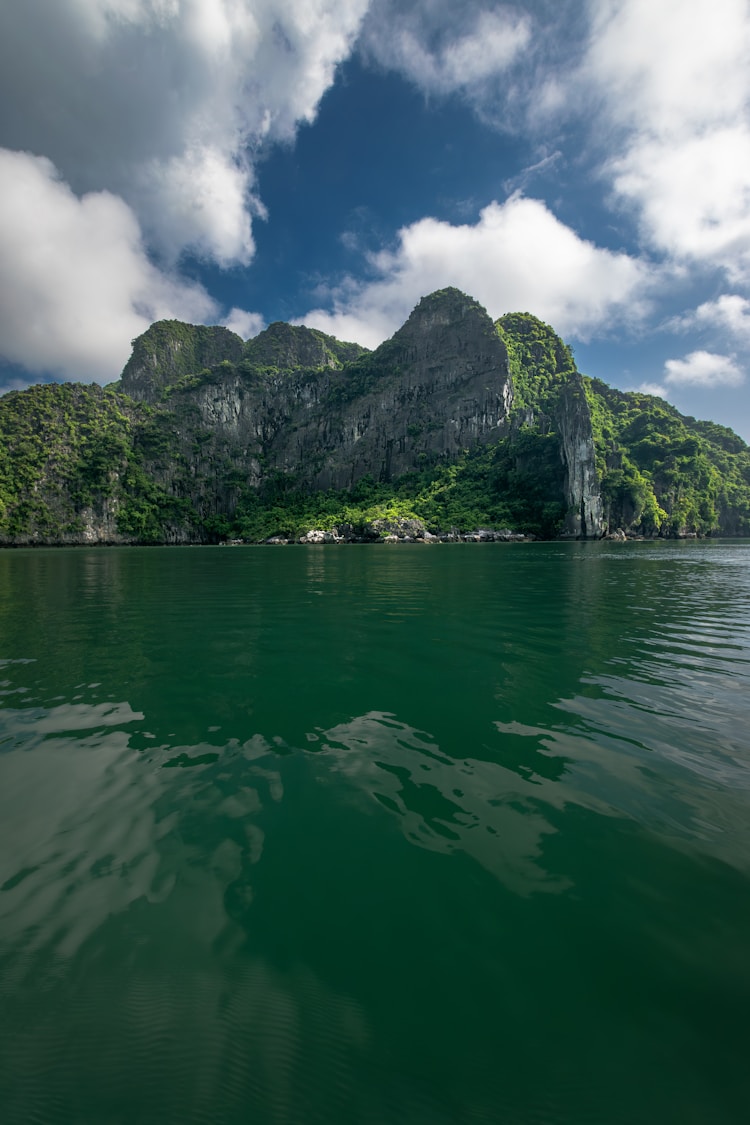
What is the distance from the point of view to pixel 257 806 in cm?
507

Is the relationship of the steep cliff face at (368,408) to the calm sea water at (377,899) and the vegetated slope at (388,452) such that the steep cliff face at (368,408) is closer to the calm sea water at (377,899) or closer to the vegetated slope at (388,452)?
the vegetated slope at (388,452)

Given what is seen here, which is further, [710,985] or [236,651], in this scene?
[236,651]

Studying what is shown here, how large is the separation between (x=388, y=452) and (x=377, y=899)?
160 meters

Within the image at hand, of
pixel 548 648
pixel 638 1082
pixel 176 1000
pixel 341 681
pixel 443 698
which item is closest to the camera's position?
pixel 638 1082

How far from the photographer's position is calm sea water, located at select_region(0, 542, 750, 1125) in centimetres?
241

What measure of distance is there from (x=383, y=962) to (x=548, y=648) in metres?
9.49

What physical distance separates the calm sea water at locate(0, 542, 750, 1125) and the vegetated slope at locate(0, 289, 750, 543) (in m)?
104

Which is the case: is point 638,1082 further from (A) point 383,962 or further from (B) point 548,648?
(B) point 548,648

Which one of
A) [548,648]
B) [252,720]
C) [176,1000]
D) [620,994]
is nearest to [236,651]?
[252,720]

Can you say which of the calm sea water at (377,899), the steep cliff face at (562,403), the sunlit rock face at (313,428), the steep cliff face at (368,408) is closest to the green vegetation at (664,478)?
the steep cliff face at (562,403)

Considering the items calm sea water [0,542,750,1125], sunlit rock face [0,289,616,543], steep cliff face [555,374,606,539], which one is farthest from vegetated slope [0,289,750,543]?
calm sea water [0,542,750,1125]

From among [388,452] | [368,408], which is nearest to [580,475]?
[388,452]

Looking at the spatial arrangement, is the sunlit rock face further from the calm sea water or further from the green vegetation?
the calm sea water

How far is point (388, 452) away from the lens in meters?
158
